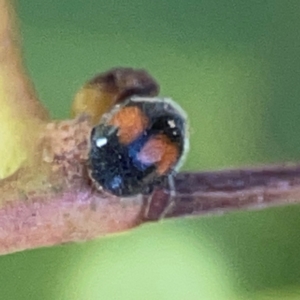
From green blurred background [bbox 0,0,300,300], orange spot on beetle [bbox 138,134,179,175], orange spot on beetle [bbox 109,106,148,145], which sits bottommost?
green blurred background [bbox 0,0,300,300]

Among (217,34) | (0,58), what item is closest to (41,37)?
(217,34)

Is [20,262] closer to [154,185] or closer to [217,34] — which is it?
[217,34]

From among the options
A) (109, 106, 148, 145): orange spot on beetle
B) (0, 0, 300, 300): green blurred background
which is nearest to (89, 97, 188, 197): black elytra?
(109, 106, 148, 145): orange spot on beetle

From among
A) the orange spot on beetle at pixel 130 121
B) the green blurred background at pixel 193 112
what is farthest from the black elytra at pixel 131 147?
the green blurred background at pixel 193 112

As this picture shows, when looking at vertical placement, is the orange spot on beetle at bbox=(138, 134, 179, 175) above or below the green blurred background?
above

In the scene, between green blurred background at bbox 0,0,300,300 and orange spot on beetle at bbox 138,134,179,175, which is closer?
orange spot on beetle at bbox 138,134,179,175

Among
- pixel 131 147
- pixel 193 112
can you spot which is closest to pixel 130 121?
pixel 131 147

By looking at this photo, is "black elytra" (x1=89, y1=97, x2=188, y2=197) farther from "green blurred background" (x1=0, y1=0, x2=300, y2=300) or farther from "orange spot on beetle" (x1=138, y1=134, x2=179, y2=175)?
"green blurred background" (x1=0, y1=0, x2=300, y2=300)
